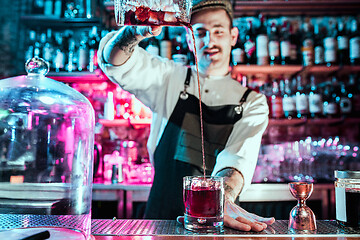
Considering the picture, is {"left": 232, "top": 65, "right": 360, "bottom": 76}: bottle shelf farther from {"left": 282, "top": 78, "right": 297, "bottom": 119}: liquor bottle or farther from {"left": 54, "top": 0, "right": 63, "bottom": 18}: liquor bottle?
{"left": 54, "top": 0, "right": 63, "bottom": 18}: liquor bottle

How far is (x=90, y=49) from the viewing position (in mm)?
3195

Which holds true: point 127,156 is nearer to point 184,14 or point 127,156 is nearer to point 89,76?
point 89,76

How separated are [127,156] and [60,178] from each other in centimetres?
208

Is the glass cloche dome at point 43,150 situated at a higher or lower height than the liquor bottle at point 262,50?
lower

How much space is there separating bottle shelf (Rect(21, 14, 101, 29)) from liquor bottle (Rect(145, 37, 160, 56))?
1.69 feet

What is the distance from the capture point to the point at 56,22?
319cm

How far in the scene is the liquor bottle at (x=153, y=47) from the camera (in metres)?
2.79

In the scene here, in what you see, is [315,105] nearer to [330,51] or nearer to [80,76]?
[330,51]

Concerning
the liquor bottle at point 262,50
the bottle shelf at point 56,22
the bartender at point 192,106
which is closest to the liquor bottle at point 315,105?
the liquor bottle at point 262,50

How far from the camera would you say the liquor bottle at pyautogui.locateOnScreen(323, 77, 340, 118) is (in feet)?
9.36

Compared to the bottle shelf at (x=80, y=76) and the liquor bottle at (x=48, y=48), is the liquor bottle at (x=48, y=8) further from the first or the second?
the bottle shelf at (x=80, y=76)

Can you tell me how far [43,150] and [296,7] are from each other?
2765 millimetres

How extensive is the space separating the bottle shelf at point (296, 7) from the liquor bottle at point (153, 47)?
2.55ft

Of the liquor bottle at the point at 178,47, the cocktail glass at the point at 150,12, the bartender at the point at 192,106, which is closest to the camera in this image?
the cocktail glass at the point at 150,12
